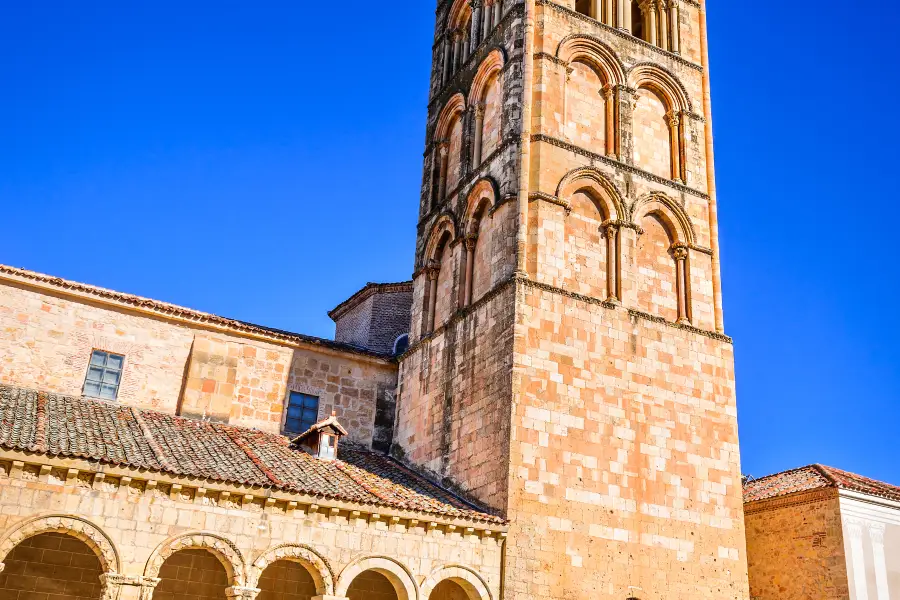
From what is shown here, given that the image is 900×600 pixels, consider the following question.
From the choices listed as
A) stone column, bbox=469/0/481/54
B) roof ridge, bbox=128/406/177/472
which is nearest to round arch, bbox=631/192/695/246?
stone column, bbox=469/0/481/54

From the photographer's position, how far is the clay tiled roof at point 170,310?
57.4 feet

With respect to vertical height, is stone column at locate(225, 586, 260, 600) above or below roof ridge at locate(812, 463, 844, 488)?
below

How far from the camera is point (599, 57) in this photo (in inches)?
800

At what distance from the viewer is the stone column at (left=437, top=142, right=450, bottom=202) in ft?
71.3

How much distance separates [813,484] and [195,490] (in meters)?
13.0

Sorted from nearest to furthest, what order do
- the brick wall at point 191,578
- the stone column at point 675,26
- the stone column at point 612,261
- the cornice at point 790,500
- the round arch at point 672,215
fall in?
1. the brick wall at point 191,578
2. the stone column at point 612,261
3. the cornice at point 790,500
4. the round arch at point 672,215
5. the stone column at point 675,26

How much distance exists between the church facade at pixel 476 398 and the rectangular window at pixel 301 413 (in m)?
0.09

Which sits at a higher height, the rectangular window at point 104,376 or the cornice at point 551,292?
the cornice at point 551,292

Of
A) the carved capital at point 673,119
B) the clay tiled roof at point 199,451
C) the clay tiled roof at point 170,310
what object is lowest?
the clay tiled roof at point 199,451

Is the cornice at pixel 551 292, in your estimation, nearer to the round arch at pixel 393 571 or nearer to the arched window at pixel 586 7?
the round arch at pixel 393 571

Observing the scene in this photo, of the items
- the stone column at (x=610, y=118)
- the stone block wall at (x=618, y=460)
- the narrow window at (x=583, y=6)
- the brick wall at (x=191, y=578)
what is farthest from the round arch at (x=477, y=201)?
the brick wall at (x=191, y=578)

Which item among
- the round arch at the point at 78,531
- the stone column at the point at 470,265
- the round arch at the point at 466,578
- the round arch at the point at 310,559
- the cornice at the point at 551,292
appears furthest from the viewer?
the stone column at the point at 470,265

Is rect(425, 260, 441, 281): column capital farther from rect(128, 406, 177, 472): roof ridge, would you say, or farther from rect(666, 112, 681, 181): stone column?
rect(128, 406, 177, 472): roof ridge

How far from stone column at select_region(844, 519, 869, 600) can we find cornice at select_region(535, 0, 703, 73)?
11162mm
